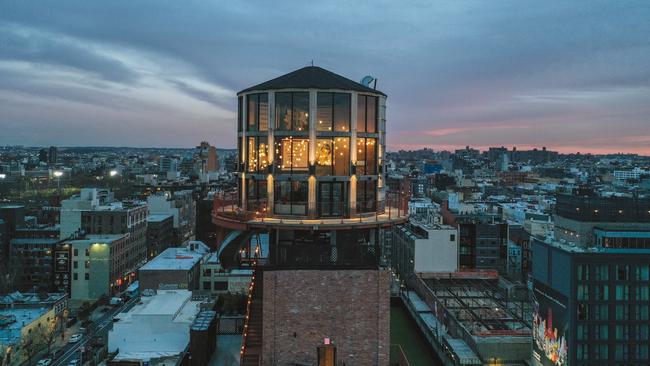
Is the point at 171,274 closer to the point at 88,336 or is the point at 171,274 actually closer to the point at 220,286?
the point at 220,286

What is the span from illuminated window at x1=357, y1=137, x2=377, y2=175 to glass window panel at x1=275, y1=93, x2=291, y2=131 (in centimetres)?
236

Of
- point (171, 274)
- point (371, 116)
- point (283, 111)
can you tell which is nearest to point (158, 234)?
point (171, 274)

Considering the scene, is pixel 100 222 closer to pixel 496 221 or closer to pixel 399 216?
pixel 496 221

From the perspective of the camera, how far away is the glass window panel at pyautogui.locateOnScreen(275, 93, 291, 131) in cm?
1609

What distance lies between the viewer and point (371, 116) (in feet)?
55.8

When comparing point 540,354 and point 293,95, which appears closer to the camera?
point 293,95

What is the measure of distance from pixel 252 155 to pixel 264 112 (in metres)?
1.45

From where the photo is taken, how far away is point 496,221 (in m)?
79.6

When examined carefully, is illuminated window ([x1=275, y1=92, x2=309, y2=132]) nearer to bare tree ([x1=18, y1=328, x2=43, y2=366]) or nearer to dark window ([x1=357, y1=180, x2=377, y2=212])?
dark window ([x1=357, y1=180, x2=377, y2=212])

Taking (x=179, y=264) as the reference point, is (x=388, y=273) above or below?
above

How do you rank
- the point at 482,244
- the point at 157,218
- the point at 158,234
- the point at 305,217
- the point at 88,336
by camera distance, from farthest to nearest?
1. the point at 157,218
2. the point at 158,234
3. the point at 482,244
4. the point at 88,336
5. the point at 305,217

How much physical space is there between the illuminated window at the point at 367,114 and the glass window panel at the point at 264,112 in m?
2.90

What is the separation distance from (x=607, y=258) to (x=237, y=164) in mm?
41750

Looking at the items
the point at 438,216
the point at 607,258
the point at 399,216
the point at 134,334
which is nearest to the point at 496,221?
the point at 438,216
